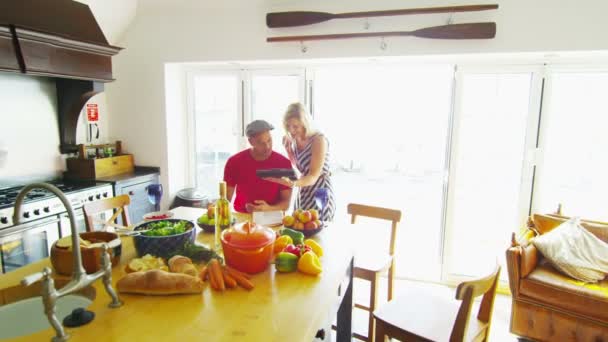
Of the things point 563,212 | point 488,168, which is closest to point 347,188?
point 488,168

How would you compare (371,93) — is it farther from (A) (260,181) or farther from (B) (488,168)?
(A) (260,181)

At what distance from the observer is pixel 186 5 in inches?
131

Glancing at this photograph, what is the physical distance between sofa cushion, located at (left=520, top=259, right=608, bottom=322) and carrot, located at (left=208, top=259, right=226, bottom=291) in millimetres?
2151

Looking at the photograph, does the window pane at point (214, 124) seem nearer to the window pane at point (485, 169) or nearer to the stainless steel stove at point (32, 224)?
the stainless steel stove at point (32, 224)

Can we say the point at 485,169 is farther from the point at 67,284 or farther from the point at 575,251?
the point at 67,284

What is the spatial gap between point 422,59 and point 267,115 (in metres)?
1.51

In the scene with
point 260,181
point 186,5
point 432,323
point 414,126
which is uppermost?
point 186,5

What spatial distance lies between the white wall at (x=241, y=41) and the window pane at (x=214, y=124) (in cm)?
21

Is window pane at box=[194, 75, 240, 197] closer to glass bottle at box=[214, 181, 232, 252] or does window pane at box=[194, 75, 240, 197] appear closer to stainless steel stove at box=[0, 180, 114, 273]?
stainless steel stove at box=[0, 180, 114, 273]

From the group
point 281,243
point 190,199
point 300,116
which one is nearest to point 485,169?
point 300,116

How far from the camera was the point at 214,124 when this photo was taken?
3.77 m

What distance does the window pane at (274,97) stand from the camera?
11.5ft

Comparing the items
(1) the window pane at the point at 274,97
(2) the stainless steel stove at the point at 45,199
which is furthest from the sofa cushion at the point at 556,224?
(2) the stainless steel stove at the point at 45,199

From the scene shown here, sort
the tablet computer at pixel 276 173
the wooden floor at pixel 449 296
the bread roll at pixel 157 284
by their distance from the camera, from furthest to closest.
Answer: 1. the wooden floor at pixel 449 296
2. the tablet computer at pixel 276 173
3. the bread roll at pixel 157 284
